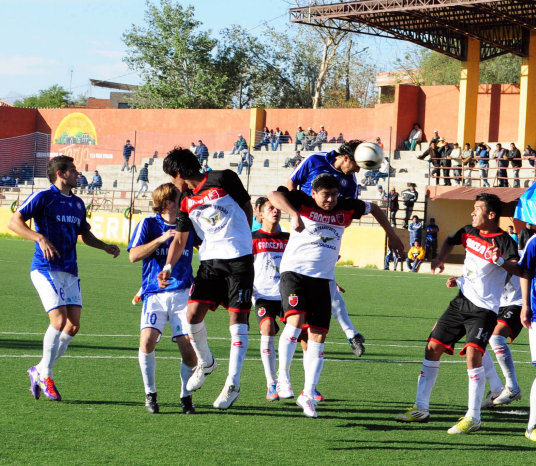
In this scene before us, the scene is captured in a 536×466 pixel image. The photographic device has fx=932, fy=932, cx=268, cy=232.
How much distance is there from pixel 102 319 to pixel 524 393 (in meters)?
6.15

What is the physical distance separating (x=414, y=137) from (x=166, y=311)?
3202 cm

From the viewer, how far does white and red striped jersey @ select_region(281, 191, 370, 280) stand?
7137 millimetres

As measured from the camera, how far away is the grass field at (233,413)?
226 inches

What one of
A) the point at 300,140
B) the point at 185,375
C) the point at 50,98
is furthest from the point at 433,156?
the point at 50,98

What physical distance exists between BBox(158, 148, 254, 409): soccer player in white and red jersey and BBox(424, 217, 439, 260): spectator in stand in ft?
73.9

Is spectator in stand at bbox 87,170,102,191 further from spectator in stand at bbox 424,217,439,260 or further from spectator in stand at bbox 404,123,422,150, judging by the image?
spectator in stand at bbox 424,217,439,260

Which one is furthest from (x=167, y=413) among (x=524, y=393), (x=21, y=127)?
(x=21, y=127)

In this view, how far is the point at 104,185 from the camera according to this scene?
1555 inches

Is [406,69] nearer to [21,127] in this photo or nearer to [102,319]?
[21,127]

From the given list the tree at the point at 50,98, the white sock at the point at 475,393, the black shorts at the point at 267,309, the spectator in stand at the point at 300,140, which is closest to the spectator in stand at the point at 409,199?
A: the spectator in stand at the point at 300,140

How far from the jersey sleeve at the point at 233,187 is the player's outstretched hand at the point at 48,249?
54.3 inches

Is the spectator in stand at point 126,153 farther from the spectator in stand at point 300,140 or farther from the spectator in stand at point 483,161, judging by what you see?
the spectator in stand at point 483,161

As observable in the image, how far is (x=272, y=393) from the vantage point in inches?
294

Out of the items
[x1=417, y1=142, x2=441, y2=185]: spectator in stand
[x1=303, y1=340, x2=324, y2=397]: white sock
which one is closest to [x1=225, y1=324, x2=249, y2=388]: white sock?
[x1=303, y1=340, x2=324, y2=397]: white sock
